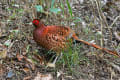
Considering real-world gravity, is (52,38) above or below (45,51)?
above

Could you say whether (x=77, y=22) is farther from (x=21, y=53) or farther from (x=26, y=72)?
(x=26, y=72)

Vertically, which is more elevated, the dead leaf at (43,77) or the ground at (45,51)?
the ground at (45,51)

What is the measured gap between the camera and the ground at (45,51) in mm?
2902

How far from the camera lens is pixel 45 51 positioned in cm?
361

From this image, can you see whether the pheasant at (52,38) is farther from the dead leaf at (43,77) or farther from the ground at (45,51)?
the dead leaf at (43,77)

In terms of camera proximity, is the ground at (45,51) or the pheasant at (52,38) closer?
the ground at (45,51)

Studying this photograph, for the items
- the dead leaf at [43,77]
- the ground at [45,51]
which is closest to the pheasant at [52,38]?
the ground at [45,51]

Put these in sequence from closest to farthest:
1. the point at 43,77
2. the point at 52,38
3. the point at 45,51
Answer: the point at 43,77 → the point at 52,38 → the point at 45,51

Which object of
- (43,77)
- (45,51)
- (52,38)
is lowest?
(43,77)

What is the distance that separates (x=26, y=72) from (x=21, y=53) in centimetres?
49

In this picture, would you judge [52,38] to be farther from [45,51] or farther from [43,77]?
[43,77]

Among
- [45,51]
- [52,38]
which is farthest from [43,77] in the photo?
[45,51]

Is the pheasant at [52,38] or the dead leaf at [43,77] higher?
the pheasant at [52,38]

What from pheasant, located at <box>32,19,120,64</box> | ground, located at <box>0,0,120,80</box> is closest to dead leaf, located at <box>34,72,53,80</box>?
ground, located at <box>0,0,120,80</box>
